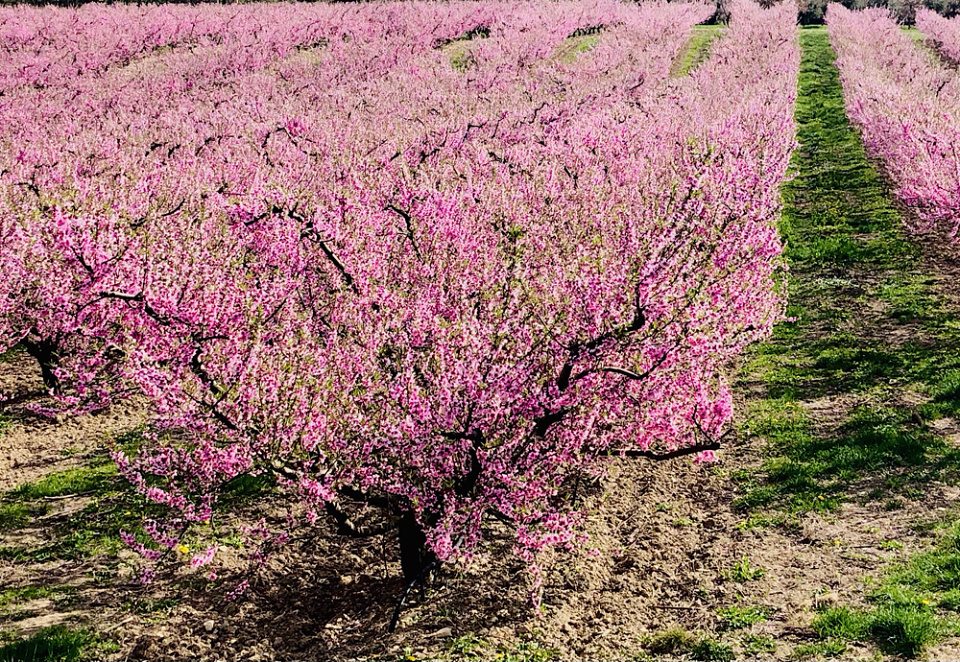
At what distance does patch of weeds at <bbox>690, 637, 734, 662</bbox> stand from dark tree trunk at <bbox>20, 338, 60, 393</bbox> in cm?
1138

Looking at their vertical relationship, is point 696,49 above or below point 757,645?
above

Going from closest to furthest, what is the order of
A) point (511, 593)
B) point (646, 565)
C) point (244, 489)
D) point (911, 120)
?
point (511, 593) → point (646, 565) → point (244, 489) → point (911, 120)

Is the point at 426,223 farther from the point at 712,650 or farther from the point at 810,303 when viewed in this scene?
the point at 810,303

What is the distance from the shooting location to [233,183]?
632 inches

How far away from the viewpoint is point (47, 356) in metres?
13.2

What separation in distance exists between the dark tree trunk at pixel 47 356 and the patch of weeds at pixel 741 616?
1155 cm

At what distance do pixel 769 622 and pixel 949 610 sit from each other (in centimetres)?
180

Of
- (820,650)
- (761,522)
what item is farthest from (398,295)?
(820,650)

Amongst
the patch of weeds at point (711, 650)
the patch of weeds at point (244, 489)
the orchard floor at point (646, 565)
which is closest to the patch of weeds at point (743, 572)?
the orchard floor at point (646, 565)

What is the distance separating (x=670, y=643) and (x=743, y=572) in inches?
67.9

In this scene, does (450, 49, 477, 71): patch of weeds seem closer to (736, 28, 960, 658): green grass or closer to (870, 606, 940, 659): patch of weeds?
(736, 28, 960, 658): green grass

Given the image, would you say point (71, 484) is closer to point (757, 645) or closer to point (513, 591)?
point (513, 591)

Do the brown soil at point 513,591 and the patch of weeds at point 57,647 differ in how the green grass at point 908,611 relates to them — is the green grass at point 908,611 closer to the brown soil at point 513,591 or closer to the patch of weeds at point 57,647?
the brown soil at point 513,591

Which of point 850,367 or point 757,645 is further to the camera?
point 850,367
